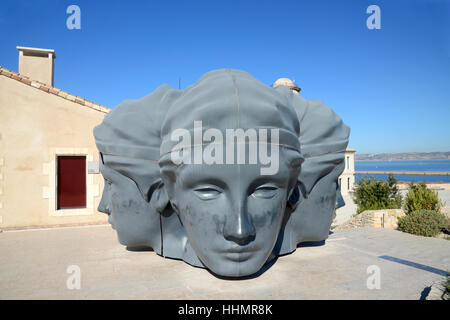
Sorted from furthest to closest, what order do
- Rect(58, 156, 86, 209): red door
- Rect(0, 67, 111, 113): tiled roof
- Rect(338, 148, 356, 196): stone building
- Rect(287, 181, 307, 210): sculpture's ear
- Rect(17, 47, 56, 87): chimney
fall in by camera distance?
Rect(338, 148, 356, 196): stone building
Rect(17, 47, 56, 87): chimney
Rect(58, 156, 86, 209): red door
Rect(0, 67, 111, 113): tiled roof
Rect(287, 181, 307, 210): sculpture's ear

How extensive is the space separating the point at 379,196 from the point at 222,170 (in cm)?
1120

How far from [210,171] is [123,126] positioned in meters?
1.79

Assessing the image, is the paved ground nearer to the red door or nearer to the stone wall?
the stone wall

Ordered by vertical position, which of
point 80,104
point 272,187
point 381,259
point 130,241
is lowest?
point 381,259

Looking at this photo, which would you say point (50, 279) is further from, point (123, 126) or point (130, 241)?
point (123, 126)

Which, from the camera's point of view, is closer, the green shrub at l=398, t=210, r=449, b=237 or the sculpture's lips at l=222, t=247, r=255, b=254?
the sculpture's lips at l=222, t=247, r=255, b=254

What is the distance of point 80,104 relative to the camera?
10109 millimetres

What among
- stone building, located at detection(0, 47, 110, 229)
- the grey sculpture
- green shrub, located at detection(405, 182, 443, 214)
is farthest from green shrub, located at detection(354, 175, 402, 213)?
stone building, located at detection(0, 47, 110, 229)

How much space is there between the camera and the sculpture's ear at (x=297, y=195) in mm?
4691

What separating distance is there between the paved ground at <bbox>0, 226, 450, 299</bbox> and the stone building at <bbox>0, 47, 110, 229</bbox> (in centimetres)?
302

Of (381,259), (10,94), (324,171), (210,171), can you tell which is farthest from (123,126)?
(10,94)

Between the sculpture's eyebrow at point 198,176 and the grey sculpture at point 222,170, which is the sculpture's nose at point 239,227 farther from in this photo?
the sculpture's eyebrow at point 198,176

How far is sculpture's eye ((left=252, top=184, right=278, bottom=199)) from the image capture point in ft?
12.4

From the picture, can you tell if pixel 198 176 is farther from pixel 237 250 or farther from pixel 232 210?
pixel 237 250
